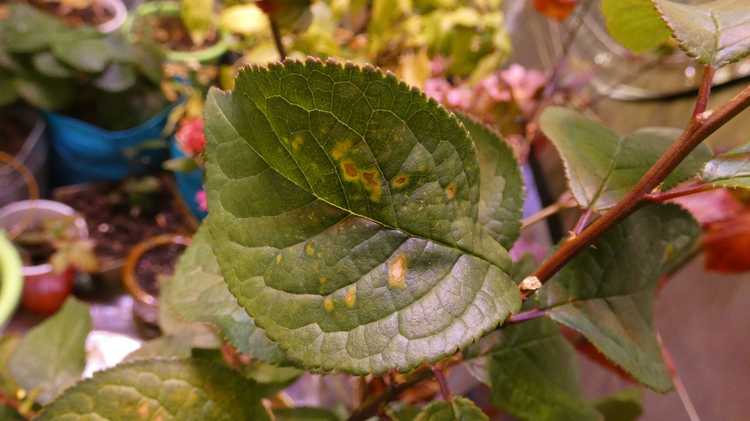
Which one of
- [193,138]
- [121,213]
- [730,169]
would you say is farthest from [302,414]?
[121,213]

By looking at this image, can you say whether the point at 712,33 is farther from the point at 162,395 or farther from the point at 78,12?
the point at 78,12

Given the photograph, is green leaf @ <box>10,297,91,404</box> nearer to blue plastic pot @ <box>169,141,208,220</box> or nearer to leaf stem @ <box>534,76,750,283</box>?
leaf stem @ <box>534,76,750,283</box>

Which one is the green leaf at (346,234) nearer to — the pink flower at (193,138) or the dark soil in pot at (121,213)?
the pink flower at (193,138)

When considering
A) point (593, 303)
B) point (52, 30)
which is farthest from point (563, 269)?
point (52, 30)

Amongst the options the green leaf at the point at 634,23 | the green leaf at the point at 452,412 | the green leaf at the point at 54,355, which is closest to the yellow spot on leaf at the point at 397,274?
the green leaf at the point at 452,412

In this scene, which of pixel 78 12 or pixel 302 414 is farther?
pixel 78 12

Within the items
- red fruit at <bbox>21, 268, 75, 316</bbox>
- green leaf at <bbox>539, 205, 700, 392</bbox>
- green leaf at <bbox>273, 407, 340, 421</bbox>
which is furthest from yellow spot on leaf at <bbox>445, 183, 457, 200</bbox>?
red fruit at <bbox>21, 268, 75, 316</bbox>

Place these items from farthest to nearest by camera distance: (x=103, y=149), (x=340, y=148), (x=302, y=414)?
1. (x=103, y=149)
2. (x=302, y=414)
3. (x=340, y=148)
